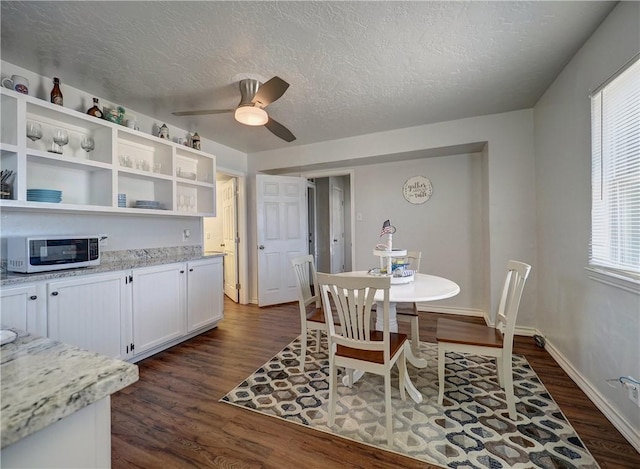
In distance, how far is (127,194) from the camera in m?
2.87

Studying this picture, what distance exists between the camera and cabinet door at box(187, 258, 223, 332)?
116 inches

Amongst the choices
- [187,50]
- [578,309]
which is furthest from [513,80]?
[187,50]

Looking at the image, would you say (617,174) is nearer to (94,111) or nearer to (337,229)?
(94,111)

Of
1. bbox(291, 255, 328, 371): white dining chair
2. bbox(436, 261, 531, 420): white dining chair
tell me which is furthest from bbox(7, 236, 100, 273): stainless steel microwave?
bbox(436, 261, 531, 420): white dining chair

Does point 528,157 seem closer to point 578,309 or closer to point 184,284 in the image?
point 578,309

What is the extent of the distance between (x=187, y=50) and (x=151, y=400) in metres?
2.49

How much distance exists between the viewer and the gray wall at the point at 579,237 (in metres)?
1.56

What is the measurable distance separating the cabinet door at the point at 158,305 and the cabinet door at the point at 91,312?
0.10 m

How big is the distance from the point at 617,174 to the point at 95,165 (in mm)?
3777

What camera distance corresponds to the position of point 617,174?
168 centimetres

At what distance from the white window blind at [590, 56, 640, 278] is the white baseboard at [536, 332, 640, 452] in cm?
84

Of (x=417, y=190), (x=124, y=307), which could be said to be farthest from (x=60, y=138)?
(x=417, y=190)

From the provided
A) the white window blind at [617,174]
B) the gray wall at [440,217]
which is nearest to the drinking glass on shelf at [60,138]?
the gray wall at [440,217]

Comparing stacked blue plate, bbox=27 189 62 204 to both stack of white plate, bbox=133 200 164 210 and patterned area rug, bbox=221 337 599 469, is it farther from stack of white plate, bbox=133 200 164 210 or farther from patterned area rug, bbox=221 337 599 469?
patterned area rug, bbox=221 337 599 469
